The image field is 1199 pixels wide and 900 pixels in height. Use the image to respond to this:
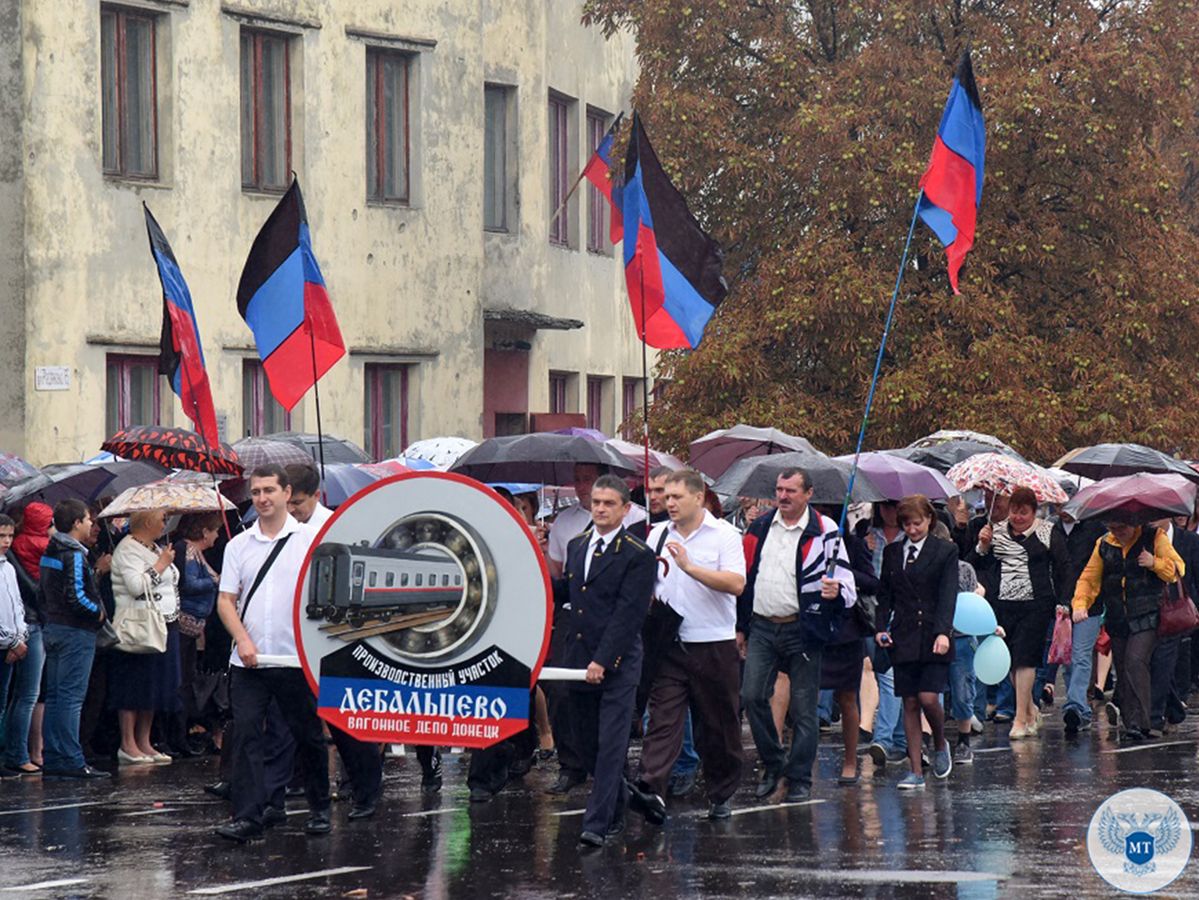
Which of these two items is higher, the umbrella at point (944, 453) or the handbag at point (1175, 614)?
the umbrella at point (944, 453)

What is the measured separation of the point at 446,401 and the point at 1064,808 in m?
18.2

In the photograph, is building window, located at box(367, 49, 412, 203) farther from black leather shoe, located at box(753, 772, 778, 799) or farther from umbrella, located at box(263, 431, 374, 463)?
black leather shoe, located at box(753, 772, 778, 799)

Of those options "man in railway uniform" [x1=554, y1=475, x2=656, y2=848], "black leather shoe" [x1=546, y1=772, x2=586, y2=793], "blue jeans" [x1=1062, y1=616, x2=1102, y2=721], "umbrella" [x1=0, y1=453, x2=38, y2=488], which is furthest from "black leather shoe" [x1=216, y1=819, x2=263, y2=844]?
"blue jeans" [x1=1062, y1=616, x2=1102, y2=721]

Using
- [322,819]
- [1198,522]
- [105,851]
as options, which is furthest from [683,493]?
[1198,522]

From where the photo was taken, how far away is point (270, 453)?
20.0 m

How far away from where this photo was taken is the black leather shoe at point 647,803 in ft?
43.5

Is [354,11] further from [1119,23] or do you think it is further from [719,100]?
[1119,23]

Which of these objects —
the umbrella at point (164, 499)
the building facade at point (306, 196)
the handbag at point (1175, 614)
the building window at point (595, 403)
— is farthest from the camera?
the building window at point (595, 403)

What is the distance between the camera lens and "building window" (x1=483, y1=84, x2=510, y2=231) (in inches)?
1323

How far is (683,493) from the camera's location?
1363 centimetres

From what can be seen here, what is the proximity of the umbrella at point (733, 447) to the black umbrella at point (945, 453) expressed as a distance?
1238 mm

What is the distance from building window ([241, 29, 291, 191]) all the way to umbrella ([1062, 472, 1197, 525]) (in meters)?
12.9

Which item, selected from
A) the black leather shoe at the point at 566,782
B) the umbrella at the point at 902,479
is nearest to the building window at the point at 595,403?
the umbrella at the point at 902,479

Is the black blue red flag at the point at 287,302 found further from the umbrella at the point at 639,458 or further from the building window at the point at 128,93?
the building window at the point at 128,93
